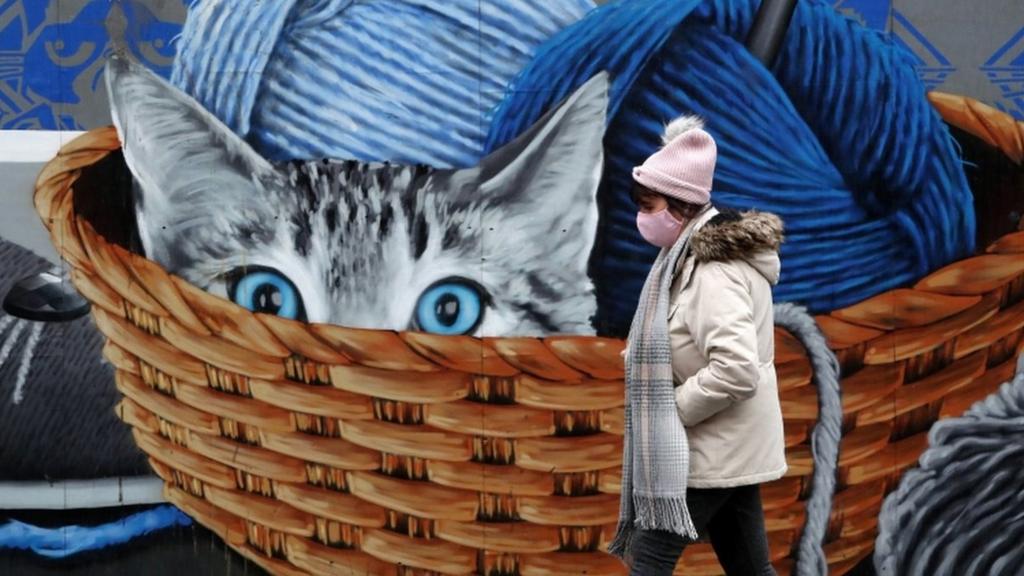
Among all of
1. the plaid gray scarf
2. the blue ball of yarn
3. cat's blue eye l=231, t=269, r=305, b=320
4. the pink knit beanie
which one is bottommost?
the plaid gray scarf

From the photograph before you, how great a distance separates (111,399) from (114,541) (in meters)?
0.48

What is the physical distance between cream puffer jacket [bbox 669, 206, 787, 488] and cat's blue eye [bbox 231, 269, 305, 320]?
62.2 inches

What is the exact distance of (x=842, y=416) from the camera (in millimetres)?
4480

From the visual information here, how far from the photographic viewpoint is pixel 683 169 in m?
3.31

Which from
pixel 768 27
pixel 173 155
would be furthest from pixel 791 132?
pixel 173 155

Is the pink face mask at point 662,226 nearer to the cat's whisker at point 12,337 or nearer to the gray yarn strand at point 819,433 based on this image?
the gray yarn strand at point 819,433

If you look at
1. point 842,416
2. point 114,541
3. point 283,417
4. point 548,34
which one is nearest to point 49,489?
point 114,541

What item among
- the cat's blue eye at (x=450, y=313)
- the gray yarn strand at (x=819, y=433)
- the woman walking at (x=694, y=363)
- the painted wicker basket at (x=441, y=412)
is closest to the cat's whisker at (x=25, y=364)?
the painted wicker basket at (x=441, y=412)

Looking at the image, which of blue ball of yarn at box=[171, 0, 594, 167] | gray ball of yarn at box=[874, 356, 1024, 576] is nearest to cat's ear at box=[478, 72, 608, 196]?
blue ball of yarn at box=[171, 0, 594, 167]

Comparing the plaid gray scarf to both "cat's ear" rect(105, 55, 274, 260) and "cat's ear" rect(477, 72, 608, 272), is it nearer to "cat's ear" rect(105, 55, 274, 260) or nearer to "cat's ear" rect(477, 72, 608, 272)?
"cat's ear" rect(477, 72, 608, 272)

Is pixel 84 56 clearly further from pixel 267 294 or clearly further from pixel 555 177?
pixel 555 177

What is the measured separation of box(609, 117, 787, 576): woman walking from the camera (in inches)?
126

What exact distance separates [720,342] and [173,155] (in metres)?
2.16

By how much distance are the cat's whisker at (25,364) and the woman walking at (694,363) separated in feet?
7.28
